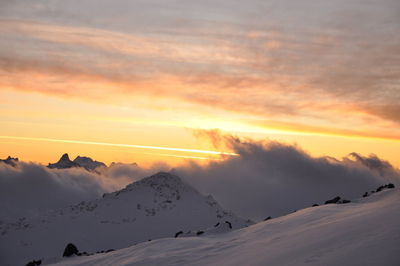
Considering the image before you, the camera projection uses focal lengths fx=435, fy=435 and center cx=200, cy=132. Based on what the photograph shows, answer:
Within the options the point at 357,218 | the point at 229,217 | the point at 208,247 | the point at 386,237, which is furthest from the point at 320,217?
the point at 229,217

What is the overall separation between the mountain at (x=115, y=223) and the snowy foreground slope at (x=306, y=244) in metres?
122

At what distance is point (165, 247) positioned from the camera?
2236 centimetres

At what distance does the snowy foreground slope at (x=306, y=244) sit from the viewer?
12555mm

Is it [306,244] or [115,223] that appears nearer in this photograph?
[306,244]

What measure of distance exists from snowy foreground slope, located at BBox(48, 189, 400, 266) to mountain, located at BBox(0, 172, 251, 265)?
12210cm

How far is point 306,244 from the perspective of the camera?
593 inches

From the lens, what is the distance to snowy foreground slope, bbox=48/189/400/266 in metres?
12.6

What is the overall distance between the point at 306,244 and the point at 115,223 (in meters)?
162

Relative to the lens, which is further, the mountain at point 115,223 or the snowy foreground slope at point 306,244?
the mountain at point 115,223

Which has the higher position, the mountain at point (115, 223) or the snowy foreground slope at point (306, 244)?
the mountain at point (115, 223)

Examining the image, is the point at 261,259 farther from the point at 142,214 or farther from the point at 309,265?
the point at 142,214

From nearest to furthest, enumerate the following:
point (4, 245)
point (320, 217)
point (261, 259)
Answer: point (261, 259)
point (320, 217)
point (4, 245)

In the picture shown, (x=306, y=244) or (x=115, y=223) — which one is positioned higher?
(x=115, y=223)

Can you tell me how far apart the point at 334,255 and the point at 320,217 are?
7551 millimetres
